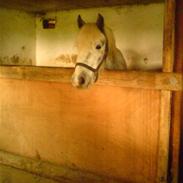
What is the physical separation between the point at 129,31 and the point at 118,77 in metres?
1.25

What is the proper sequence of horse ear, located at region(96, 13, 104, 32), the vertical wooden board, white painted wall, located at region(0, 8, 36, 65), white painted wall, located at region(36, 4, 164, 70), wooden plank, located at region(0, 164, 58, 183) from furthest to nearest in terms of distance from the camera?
white painted wall, located at region(0, 8, 36, 65) → white painted wall, located at region(36, 4, 164, 70) → wooden plank, located at region(0, 164, 58, 183) → horse ear, located at region(96, 13, 104, 32) → the vertical wooden board

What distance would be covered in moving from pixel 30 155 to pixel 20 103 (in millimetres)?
315

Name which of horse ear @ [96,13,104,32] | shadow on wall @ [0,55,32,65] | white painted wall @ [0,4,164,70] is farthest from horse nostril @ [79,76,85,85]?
shadow on wall @ [0,55,32,65]

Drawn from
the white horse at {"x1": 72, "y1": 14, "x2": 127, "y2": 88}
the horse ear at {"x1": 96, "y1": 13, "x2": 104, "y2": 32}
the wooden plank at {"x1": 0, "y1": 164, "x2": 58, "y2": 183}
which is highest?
the horse ear at {"x1": 96, "y1": 13, "x2": 104, "y2": 32}

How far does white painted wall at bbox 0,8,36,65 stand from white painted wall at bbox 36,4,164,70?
16 centimetres

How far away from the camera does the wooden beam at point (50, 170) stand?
1.36 meters

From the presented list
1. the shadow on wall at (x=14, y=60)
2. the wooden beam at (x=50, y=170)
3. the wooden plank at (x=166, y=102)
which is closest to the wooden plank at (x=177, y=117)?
the wooden plank at (x=166, y=102)

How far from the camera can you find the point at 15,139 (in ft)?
5.32

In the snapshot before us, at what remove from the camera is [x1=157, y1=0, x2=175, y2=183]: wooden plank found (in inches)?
42.1

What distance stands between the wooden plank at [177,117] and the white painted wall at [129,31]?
1151mm

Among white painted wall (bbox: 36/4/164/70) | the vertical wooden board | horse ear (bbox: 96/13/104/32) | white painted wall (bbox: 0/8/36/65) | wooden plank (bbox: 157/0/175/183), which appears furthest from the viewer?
white painted wall (bbox: 0/8/36/65)

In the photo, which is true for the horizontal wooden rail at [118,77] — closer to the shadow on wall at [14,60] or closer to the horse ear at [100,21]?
the horse ear at [100,21]

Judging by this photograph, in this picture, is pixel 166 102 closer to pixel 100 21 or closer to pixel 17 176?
pixel 100 21

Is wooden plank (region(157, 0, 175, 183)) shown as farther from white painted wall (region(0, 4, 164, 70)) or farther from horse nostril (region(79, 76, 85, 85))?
white painted wall (region(0, 4, 164, 70))
